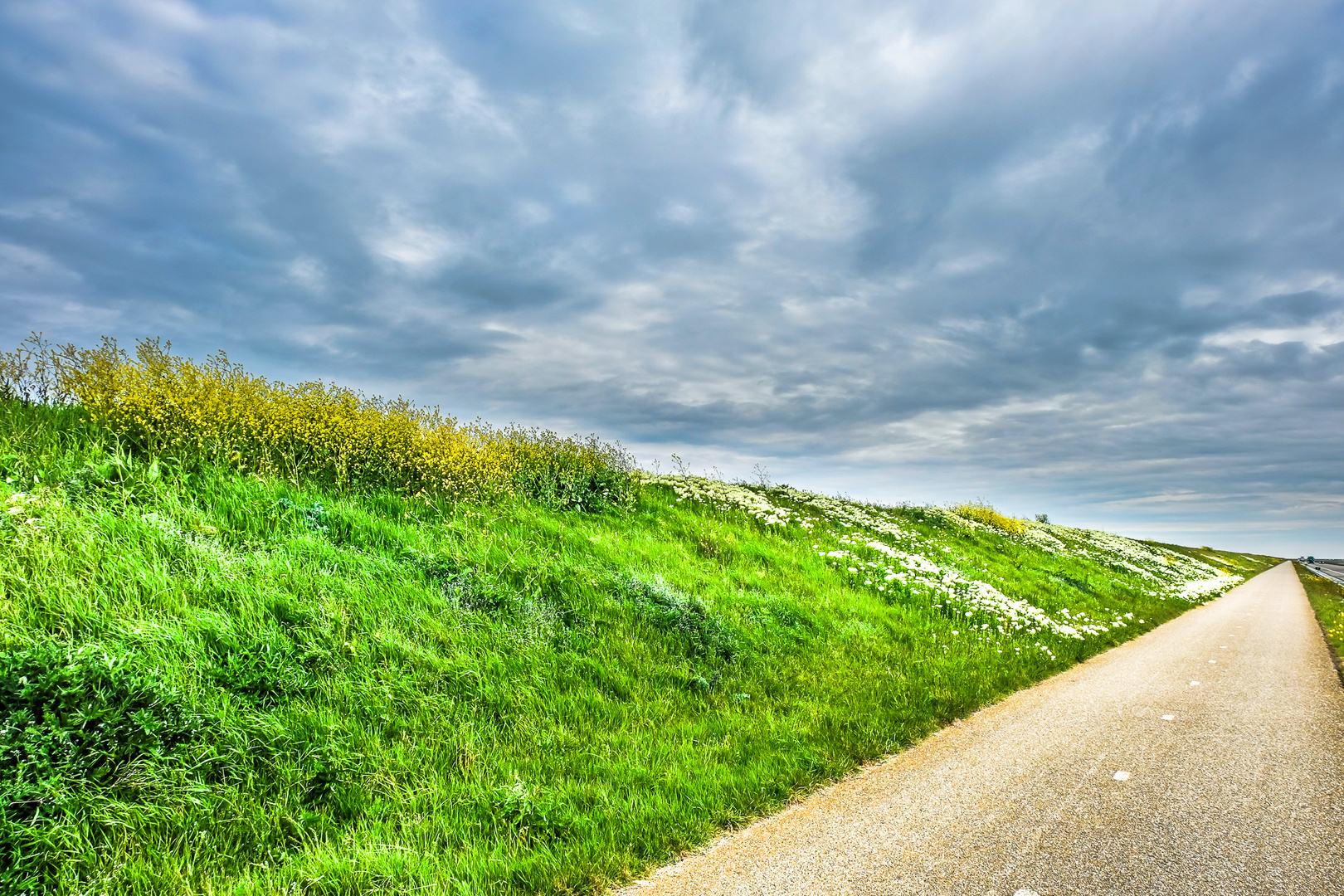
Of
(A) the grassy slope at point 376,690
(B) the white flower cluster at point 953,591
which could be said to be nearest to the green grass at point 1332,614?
(B) the white flower cluster at point 953,591

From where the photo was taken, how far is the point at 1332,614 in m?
22.5

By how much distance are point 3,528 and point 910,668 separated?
411 inches

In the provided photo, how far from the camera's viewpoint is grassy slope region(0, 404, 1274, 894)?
408cm

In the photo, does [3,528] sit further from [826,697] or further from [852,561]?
[852,561]

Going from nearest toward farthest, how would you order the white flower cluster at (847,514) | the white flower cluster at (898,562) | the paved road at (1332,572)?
the white flower cluster at (898,562)
the white flower cluster at (847,514)
the paved road at (1332,572)

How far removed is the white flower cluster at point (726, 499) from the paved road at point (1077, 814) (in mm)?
7630

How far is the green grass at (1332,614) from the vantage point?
13591 mm

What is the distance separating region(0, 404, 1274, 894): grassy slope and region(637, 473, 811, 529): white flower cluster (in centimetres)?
534

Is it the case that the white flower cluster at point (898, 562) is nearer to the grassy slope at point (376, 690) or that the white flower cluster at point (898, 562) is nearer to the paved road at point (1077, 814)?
the grassy slope at point (376, 690)

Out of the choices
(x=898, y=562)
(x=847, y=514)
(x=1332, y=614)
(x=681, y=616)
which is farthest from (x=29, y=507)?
(x=1332, y=614)

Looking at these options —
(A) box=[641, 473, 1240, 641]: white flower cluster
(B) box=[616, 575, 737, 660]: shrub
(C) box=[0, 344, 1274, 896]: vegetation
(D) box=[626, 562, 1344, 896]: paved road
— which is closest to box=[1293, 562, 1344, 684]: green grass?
(A) box=[641, 473, 1240, 641]: white flower cluster

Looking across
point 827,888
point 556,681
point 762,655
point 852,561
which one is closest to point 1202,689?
point 852,561

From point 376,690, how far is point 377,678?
0.70ft

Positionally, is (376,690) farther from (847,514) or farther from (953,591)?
(847,514)
